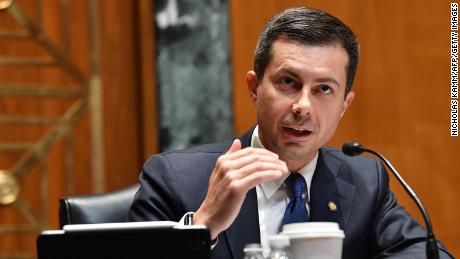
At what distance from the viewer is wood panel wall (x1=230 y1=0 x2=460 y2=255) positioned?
4277 millimetres

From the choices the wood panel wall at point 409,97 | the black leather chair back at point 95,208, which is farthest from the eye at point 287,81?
the wood panel wall at point 409,97

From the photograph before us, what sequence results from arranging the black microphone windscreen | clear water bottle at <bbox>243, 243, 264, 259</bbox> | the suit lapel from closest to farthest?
clear water bottle at <bbox>243, 243, 264, 259</bbox>, the black microphone windscreen, the suit lapel

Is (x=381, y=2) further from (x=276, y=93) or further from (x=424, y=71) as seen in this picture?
(x=276, y=93)

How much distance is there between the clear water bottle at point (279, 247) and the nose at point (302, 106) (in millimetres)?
665

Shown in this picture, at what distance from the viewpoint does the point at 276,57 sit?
2.62 m

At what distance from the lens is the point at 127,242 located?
170 centimetres

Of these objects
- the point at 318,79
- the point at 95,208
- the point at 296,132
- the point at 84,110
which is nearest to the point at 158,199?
the point at 95,208

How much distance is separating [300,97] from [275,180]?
0.27m

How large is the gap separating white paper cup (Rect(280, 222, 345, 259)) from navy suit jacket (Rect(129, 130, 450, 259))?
549 millimetres

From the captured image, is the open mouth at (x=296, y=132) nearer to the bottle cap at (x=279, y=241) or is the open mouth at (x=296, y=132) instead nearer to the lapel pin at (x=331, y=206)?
the lapel pin at (x=331, y=206)

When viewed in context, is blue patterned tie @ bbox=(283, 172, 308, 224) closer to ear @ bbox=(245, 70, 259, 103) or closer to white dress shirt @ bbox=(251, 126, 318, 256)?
white dress shirt @ bbox=(251, 126, 318, 256)

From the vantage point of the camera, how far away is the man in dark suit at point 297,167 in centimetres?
253

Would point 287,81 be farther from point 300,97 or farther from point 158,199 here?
point 158,199

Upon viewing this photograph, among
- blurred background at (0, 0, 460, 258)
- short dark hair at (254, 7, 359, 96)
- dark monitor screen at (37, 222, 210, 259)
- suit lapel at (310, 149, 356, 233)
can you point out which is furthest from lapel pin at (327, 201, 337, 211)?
blurred background at (0, 0, 460, 258)
